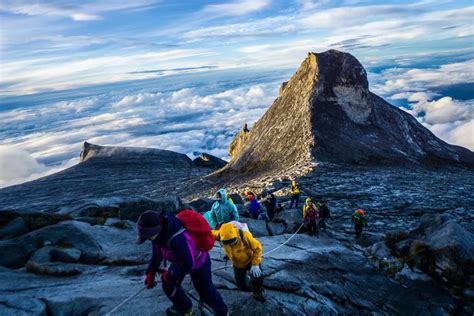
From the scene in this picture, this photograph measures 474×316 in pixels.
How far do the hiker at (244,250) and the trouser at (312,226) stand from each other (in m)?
11.2

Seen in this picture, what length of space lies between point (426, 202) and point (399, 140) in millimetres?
33959

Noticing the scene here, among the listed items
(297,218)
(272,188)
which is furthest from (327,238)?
(272,188)

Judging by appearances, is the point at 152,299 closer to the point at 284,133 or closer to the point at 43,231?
the point at 43,231

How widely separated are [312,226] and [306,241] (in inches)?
80.1

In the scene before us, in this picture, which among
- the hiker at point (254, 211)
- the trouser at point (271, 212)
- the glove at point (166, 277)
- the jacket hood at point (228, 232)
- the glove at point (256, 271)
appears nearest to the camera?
the glove at point (166, 277)

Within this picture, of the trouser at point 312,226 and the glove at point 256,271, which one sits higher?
the glove at point 256,271

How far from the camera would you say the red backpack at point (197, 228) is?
8.76 meters

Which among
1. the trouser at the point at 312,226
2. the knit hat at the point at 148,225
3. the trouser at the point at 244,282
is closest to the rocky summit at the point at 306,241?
the trouser at the point at 244,282

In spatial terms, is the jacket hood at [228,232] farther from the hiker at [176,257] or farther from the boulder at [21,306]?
the boulder at [21,306]

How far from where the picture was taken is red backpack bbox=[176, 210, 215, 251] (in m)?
8.76

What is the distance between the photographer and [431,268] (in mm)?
15898

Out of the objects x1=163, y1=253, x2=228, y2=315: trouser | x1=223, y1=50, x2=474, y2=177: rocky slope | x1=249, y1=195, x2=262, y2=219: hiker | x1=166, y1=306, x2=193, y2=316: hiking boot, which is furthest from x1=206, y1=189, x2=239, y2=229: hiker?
x1=223, y1=50, x2=474, y2=177: rocky slope

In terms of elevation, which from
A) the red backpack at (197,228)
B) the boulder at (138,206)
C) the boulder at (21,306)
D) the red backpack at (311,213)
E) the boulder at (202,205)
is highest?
the red backpack at (197,228)

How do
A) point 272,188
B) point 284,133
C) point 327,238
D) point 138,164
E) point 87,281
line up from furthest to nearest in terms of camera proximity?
point 138,164
point 284,133
point 272,188
point 327,238
point 87,281
